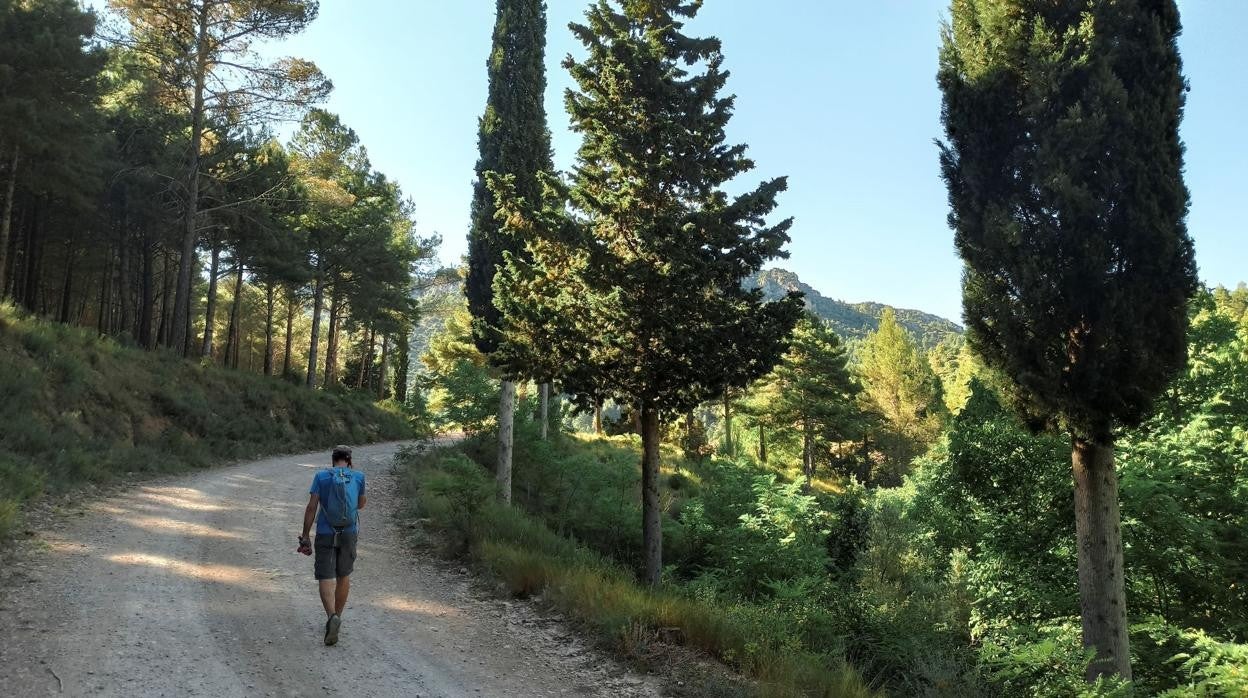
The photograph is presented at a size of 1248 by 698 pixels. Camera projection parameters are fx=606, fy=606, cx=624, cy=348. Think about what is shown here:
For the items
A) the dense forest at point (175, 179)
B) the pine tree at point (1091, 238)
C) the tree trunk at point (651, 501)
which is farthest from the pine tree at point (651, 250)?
the dense forest at point (175, 179)

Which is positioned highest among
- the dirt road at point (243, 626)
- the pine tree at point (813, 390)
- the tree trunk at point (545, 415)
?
the pine tree at point (813, 390)

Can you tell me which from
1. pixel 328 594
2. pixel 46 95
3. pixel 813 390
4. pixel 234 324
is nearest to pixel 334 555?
pixel 328 594

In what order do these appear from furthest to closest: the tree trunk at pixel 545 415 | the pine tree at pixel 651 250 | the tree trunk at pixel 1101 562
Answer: the tree trunk at pixel 545 415 → the pine tree at pixel 651 250 → the tree trunk at pixel 1101 562

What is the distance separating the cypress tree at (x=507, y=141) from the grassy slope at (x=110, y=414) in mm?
7371

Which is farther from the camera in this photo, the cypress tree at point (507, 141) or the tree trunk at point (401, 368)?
the tree trunk at point (401, 368)

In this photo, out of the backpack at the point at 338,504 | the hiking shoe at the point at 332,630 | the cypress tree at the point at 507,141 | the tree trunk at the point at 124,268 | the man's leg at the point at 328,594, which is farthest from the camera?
the tree trunk at the point at 124,268

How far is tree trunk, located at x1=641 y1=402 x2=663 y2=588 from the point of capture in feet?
33.9

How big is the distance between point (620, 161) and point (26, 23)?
18657mm

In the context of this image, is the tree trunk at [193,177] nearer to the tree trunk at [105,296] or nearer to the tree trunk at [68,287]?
the tree trunk at [68,287]

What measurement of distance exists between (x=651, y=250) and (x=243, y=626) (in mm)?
6982

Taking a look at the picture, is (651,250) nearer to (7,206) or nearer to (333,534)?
(333,534)

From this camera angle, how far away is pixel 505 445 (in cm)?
1270

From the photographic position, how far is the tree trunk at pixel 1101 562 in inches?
260

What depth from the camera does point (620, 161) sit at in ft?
33.5
